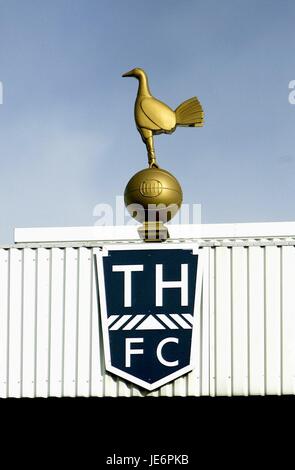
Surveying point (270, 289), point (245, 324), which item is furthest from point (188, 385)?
point (270, 289)

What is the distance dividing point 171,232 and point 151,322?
8.73 m

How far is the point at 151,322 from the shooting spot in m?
11.5

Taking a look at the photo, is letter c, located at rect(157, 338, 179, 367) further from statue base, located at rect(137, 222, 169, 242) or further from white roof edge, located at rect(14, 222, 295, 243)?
white roof edge, located at rect(14, 222, 295, 243)

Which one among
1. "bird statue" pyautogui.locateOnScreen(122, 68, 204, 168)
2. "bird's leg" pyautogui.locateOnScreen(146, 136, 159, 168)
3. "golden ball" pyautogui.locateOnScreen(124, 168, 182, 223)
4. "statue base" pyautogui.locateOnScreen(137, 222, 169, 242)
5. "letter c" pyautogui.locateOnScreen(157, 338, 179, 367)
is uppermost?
"bird statue" pyautogui.locateOnScreen(122, 68, 204, 168)

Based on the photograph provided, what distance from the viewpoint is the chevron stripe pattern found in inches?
450

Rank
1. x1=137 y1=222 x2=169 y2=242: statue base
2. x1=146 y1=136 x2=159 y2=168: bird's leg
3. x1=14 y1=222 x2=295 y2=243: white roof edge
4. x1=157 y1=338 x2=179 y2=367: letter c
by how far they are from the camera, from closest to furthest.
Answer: x1=157 y1=338 x2=179 y2=367: letter c, x1=137 y1=222 x2=169 y2=242: statue base, x1=146 y1=136 x2=159 y2=168: bird's leg, x1=14 y1=222 x2=295 y2=243: white roof edge

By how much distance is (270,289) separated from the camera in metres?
11.5

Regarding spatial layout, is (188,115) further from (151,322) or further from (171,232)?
(171,232)

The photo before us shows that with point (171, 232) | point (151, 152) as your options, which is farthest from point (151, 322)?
point (171, 232)

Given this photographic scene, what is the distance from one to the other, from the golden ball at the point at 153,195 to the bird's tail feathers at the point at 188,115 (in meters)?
1.54

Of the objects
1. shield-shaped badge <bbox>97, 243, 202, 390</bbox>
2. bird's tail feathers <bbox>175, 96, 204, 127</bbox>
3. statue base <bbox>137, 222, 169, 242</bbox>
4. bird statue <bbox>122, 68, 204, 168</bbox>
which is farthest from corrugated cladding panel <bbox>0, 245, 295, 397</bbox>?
bird's tail feathers <bbox>175, 96, 204, 127</bbox>

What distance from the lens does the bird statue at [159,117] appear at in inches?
531
